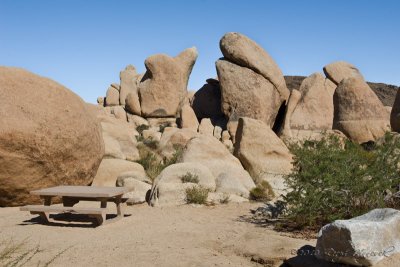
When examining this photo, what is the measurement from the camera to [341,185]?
23.3ft

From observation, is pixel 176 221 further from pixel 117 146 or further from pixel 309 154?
pixel 117 146

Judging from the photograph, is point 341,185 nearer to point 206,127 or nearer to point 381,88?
point 206,127

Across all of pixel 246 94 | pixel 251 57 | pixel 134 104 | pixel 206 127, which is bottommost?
pixel 206 127

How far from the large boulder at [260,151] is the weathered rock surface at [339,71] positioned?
43.0 feet

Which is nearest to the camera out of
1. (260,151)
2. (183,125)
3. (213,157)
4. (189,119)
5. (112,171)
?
(112,171)

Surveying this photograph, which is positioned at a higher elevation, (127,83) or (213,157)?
(127,83)

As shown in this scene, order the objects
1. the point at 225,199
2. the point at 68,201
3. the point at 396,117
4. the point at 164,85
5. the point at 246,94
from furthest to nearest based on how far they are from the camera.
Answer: the point at 164,85 → the point at 246,94 → the point at 396,117 → the point at 225,199 → the point at 68,201

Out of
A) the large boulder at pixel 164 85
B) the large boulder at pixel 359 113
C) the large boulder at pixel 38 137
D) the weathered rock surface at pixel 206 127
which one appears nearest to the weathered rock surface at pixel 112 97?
the large boulder at pixel 164 85

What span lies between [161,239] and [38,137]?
3.71 meters

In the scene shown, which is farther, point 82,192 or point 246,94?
point 246,94

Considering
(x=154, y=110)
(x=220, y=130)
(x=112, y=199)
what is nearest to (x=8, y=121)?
(x=112, y=199)

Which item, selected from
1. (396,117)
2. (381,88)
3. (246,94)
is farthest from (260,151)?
(381,88)

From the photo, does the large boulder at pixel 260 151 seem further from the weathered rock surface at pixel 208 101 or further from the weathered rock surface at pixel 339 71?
the weathered rock surface at pixel 339 71

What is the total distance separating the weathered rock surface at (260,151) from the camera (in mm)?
12203
